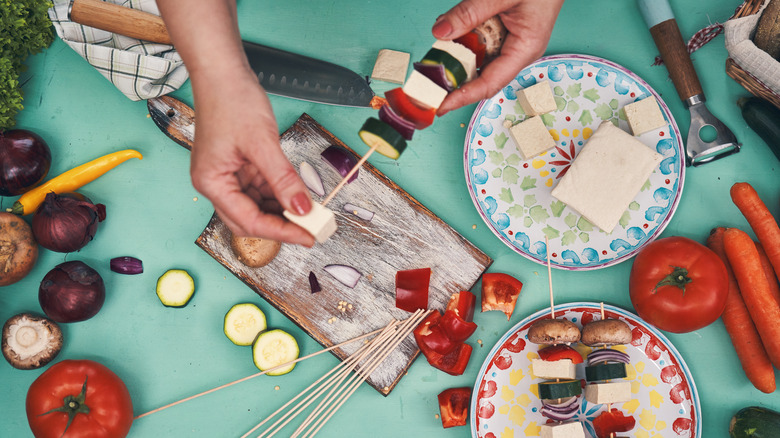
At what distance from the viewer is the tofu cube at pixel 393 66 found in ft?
9.08

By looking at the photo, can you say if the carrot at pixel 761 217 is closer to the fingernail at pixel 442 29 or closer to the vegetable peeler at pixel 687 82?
the vegetable peeler at pixel 687 82

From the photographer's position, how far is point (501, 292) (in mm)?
2752

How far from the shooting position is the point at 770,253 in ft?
8.72

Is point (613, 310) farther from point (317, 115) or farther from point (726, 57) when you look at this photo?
point (317, 115)

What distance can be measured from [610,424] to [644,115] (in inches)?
62.1

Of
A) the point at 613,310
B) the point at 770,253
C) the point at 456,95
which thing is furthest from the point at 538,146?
the point at 770,253

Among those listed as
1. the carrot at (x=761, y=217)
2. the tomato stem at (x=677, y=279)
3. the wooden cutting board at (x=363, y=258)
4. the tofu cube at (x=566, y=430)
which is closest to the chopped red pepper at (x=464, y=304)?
the wooden cutting board at (x=363, y=258)

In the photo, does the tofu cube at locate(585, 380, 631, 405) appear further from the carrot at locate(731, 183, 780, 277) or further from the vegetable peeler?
the vegetable peeler

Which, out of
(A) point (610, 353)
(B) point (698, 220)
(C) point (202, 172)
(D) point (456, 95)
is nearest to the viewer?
(C) point (202, 172)

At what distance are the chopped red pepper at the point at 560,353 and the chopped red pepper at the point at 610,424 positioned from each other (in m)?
0.32

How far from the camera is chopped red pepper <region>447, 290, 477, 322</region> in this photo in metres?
2.71

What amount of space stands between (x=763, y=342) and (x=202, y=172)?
282cm

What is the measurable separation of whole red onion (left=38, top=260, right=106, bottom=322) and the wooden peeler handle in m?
3.20

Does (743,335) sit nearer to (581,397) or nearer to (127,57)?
(581,397)
